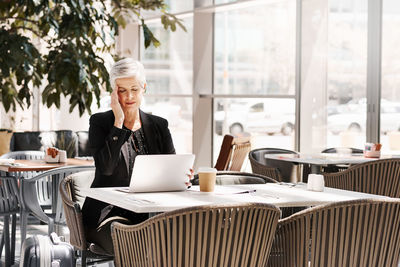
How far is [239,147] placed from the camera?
25.5 ft

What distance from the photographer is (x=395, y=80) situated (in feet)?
25.3

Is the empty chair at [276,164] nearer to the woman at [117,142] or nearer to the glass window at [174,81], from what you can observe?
the woman at [117,142]

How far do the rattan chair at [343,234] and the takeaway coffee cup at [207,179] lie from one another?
23.4 inches

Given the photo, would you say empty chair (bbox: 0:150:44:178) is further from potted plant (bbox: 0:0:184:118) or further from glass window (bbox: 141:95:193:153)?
glass window (bbox: 141:95:193:153)

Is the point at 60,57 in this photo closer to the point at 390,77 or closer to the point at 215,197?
the point at 215,197

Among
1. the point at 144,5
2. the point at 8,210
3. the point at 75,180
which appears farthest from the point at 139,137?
the point at 144,5

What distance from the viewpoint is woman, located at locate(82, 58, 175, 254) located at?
11.7 feet

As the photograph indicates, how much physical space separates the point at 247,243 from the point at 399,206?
0.60 metres

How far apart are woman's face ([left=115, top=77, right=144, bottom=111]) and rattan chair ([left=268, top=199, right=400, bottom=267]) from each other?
117cm

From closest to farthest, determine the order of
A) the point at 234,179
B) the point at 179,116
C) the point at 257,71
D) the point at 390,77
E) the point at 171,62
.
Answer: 1. the point at 234,179
2. the point at 390,77
3. the point at 257,71
4. the point at 179,116
5. the point at 171,62

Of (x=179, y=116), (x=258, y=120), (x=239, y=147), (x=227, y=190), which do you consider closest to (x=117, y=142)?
(x=227, y=190)

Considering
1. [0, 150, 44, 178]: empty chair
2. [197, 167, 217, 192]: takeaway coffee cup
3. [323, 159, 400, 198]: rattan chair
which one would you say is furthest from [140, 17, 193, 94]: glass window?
[197, 167, 217, 192]: takeaway coffee cup

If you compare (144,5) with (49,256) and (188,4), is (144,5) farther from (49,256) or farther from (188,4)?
(49,256)

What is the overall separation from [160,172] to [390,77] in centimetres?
504
